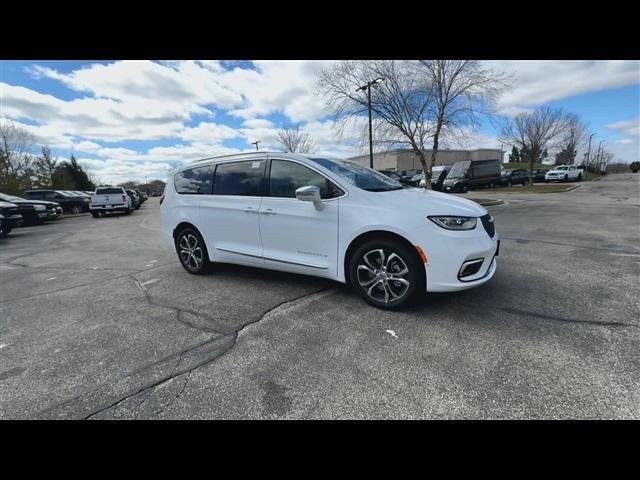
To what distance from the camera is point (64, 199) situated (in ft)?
69.1

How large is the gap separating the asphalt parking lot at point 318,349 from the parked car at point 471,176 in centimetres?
1929

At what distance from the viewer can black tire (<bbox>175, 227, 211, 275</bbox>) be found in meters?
4.74

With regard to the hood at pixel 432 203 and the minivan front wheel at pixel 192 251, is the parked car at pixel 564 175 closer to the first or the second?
the hood at pixel 432 203

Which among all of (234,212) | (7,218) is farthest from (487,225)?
(7,218)

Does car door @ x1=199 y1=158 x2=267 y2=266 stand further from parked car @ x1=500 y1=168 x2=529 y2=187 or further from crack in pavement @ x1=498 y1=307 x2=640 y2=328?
parked car @ x1=500 y1=168 x2=529 y2=187

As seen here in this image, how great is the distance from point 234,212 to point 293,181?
1.02 metres

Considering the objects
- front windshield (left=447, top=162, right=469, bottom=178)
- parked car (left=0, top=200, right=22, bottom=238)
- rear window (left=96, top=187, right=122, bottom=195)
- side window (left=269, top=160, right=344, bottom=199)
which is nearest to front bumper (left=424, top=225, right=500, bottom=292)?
side window (left=269, top=160, right=344, bottom=199)

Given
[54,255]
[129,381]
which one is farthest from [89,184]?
[129,381]

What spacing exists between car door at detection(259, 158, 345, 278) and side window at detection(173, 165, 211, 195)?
1.22 m

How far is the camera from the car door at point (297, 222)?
347cm

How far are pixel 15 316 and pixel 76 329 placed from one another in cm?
124

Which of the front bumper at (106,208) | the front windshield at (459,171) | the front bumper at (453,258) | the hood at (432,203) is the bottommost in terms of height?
the front bumper at (106,208)

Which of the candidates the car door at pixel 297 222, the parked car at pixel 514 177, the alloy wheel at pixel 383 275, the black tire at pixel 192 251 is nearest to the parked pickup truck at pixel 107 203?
the black tire at pixel 192 251

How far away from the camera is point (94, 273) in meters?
5.49
